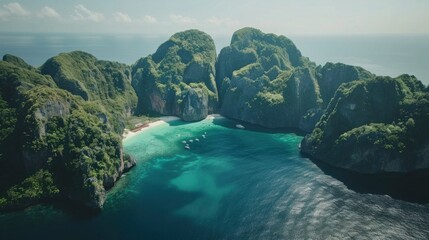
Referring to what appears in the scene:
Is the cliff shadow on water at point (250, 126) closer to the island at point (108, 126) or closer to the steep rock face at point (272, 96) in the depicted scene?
the island at point (108, 126)

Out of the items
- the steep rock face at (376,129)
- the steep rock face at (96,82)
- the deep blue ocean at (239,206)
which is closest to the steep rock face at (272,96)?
the steep rock face at (376,129)

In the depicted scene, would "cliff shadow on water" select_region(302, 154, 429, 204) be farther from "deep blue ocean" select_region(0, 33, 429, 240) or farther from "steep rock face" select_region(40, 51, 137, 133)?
"steep rock face" select_region(40, 51, 137, 133)

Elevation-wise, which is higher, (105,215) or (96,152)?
(96,152)

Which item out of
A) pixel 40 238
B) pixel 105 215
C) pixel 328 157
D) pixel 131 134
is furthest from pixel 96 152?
pixel 328 157

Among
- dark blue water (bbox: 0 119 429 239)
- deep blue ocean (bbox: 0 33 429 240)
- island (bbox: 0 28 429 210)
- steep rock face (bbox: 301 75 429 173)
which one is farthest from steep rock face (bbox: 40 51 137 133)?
steep rock face (bbox: 301 75 429 173)

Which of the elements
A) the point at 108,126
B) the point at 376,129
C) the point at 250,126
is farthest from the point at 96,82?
the point at 376,129

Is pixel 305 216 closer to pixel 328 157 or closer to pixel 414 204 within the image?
pixel 414 204
